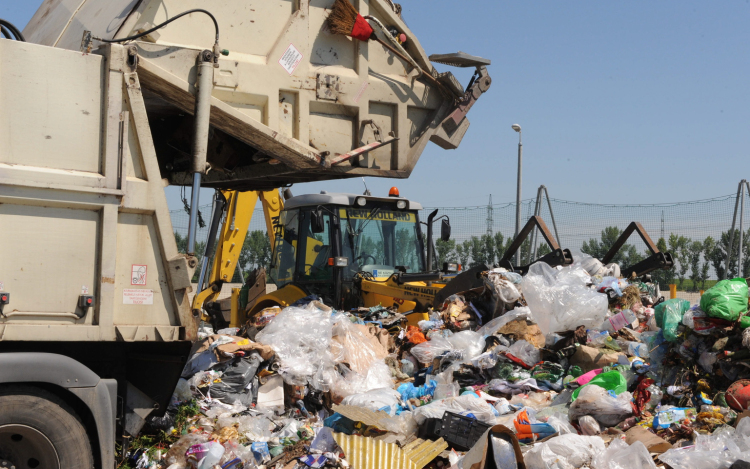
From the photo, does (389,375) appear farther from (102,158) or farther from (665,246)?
(665,246)

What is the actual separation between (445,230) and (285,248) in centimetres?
200

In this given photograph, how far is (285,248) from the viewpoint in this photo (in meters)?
7.97

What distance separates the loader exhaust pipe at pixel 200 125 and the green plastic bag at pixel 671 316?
3.68m

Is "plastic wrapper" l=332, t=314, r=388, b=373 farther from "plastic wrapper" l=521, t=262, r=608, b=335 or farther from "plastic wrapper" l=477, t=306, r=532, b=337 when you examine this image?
"plastic wrapper" l=521, t=262, r=608, b=335

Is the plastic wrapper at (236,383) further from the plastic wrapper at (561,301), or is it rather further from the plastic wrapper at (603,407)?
the plastic wrapper at (561,301)

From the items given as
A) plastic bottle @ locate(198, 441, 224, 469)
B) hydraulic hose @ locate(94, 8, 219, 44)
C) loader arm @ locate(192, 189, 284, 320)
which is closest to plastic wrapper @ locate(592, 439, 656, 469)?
plastic bottle @ locate(198, 441, 224, 469)

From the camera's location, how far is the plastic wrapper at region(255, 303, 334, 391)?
5.12 metres

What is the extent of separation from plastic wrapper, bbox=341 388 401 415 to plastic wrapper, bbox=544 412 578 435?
1098 mm

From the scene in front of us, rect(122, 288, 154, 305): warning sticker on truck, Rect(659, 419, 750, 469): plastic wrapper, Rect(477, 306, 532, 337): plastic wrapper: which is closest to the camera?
Rect(122, 288, 154, 305): warning sticker on truck

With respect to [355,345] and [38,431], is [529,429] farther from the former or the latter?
[38,431]

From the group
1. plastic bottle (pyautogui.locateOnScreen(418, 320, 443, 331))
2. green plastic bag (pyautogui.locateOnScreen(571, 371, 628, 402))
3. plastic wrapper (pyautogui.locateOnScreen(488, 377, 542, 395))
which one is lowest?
plastic wrapper (pyautogui.locateOnScreen(488, 377, 542, 395))

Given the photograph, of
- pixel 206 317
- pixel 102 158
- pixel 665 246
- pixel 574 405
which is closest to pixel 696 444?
pixel 574 405

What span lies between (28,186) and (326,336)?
9.69 feet

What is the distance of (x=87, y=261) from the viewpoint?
3.19 m
